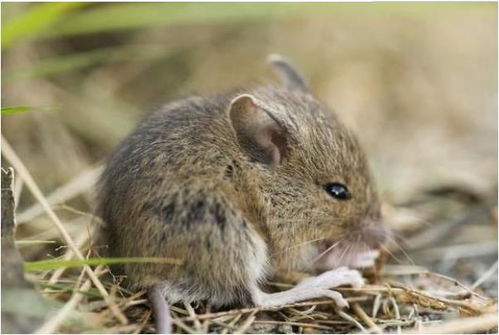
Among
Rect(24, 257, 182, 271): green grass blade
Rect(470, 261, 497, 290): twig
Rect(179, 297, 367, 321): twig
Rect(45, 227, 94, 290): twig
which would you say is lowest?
Rect(470, 261, 497, 290): twig

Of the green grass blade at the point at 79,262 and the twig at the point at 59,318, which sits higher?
the green grass blade at the point at 79,262

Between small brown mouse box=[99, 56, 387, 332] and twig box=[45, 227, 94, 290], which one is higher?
small brown mouse box=[99, 56, 387, 332]

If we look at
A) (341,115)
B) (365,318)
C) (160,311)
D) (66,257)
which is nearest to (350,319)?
(365,318)

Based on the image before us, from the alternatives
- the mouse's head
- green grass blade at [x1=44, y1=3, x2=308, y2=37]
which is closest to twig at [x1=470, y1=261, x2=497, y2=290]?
the mouse's head

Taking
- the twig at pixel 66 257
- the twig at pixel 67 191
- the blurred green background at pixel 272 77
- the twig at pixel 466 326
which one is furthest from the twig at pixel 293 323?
the blurred green background at pixel 272 77

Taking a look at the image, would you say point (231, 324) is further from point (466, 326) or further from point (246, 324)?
point (466, 326)

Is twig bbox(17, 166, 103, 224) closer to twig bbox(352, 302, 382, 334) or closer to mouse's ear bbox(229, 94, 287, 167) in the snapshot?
mouse's ear bbox(229, 94, 287, 167)

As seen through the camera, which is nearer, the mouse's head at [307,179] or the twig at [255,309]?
the twig at [255,309]

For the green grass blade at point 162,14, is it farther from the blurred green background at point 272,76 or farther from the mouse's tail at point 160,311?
the mouse's tail at point 160,311
